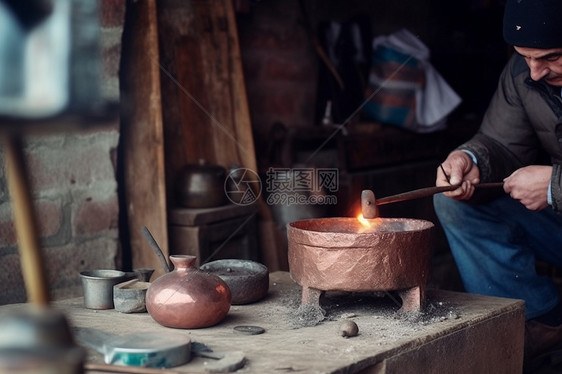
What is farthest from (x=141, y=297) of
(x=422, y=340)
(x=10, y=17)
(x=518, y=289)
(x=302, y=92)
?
(x=302, y=92)

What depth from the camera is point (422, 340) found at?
2363mm

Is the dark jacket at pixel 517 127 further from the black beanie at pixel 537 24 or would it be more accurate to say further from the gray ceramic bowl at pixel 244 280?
the gray ceramic bowl at pixel 244 280

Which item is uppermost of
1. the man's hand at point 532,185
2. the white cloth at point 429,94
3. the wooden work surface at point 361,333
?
the white cloth at point 429,94

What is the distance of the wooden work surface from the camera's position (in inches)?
84.4

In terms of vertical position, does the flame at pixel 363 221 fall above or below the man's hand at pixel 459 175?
below

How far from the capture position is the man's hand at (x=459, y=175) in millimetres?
3342

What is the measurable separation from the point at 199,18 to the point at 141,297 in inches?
79.9

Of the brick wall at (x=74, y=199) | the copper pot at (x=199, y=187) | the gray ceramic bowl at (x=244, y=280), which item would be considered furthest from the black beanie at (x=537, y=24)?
the brick wall at (x=74, y=199)

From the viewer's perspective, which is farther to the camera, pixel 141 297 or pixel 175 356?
pixel 141 297

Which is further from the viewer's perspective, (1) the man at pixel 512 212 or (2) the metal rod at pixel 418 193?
(1) the man at pixel 512 212

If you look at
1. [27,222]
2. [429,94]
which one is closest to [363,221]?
[27,222]

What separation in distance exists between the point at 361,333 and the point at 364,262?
0.24 m

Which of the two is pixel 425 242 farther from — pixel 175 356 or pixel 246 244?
pixel 246 244

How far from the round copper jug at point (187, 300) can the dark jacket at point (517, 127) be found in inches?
63.5
